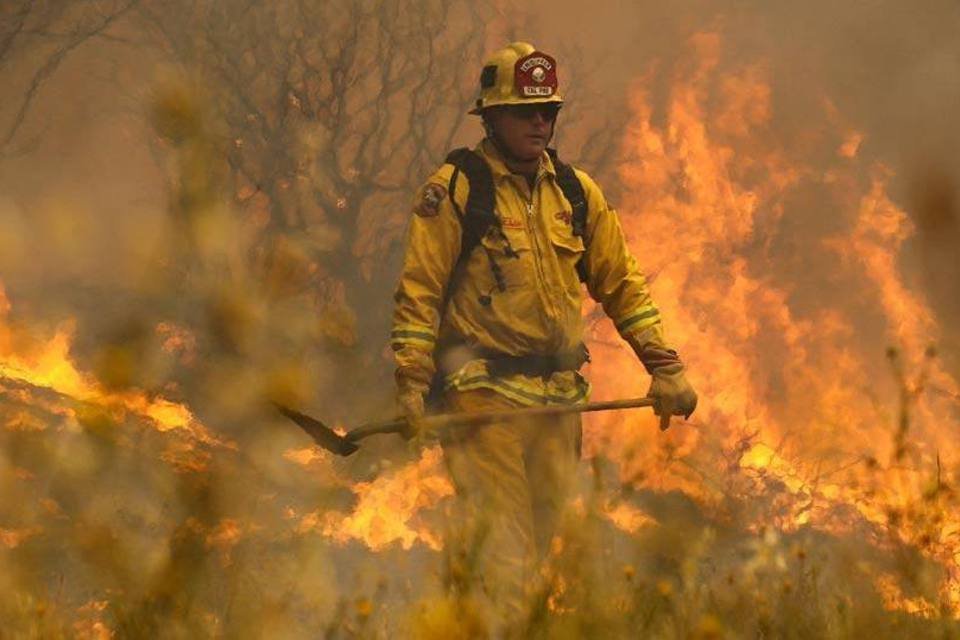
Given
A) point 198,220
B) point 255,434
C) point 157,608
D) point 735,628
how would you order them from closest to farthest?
point 198,220
point 157,608
point 255,434
point 735,628

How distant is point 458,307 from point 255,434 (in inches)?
88.7

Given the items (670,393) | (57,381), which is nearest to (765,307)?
(57,381)

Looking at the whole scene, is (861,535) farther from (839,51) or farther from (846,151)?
(839,51)

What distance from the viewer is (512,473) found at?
4.47 metres

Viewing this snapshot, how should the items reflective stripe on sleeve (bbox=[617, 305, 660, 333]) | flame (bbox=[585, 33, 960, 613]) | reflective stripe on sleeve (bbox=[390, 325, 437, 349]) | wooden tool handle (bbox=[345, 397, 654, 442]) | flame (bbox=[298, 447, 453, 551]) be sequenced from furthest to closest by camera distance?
flame (bbox=[585, 33, 960, 613]) < flame (bbox=[298, 447, 453, 551]) < reflective stripe on sleeve (bbox=[617, 305, 660, 333]) < reflective stripe on sleeve (bbox=[390, 325, 437, 349]) < wooden tool handle (bbox=[345, 397, 654, 442])

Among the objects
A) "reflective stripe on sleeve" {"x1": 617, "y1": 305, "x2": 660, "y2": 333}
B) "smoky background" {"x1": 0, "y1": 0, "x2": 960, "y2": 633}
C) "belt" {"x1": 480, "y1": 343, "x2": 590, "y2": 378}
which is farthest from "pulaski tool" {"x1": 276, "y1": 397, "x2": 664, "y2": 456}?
"smoky background" {"x1": 0, "y1": 0, "x2": 960, "y2": 633}

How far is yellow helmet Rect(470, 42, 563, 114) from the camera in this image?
14.9 feet

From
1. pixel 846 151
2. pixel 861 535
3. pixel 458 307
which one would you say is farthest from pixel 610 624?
pixel 846 151

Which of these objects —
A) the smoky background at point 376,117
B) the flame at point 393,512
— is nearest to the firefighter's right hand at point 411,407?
the flame at point 393,512

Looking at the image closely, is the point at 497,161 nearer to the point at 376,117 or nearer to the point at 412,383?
the point at 412,383

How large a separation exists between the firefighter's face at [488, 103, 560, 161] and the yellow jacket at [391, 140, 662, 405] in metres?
0.08

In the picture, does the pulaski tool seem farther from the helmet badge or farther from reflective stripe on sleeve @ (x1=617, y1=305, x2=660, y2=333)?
the helmet badge

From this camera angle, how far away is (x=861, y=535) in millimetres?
9680

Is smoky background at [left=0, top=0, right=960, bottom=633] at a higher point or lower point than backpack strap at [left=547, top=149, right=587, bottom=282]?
lower
